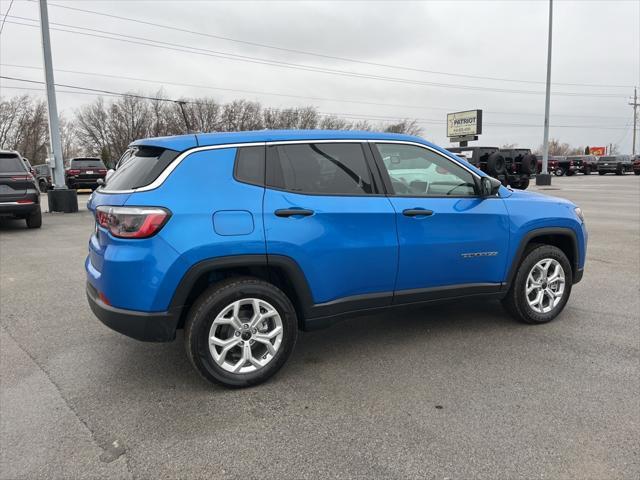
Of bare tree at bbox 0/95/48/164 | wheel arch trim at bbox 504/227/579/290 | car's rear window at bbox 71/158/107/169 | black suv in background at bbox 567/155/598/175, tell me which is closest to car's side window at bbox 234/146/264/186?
wheel arch trim at bbox 504/227/579/290

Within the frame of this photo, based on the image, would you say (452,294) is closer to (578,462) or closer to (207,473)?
(578,462)

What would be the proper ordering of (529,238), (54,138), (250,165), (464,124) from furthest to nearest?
(464,124) < (54,138) < (529,238) < (250,165)

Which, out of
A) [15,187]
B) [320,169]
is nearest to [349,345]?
[320,169]

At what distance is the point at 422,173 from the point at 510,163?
2136cm

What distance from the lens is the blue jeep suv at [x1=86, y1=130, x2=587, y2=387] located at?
3.12 meters

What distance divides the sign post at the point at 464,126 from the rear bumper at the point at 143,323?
46.9 m

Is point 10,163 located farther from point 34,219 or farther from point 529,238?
point 529,238

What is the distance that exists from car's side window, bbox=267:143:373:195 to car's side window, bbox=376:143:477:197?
246mm

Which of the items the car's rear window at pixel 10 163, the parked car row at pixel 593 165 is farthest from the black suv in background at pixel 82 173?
the parked car row at pixel 593 165

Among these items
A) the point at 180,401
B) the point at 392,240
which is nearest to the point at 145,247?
the point at 180,401

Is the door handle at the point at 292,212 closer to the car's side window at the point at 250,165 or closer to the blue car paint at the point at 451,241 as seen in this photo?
the car's side window at the point at 250,165

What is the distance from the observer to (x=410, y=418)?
297 cm

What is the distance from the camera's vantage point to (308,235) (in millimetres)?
3379

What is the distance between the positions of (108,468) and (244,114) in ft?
217
